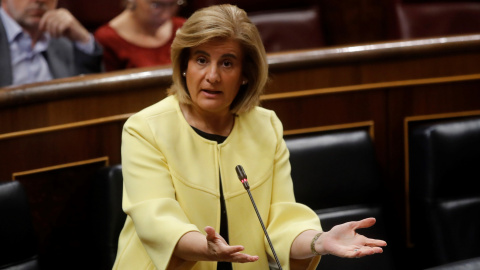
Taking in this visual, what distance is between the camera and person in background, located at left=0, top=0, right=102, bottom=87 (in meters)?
1.24

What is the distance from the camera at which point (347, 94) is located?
1.23 m

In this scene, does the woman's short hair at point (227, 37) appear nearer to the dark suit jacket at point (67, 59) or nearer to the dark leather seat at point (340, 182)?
the dark leather seat at point (340, 182)

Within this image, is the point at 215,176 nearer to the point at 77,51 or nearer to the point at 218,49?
the point at 218,49

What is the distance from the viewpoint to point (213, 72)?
854mm

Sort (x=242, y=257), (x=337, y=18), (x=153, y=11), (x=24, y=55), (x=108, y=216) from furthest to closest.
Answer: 1. (x=337, y=18)
2. (x=153, y=11)
3. (x=24, y=55)
4. (x=108, y=216)
5. (x=242, y=257)

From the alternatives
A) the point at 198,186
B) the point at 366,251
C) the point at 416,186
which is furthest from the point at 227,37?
the point at 416,186

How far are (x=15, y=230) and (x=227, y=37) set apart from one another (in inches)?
12.8

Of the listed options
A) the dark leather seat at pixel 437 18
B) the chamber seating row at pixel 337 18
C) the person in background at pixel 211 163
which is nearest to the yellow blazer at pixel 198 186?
the person in background at pixel 211 163

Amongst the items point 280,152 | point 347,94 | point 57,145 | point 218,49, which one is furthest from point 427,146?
point 57,145

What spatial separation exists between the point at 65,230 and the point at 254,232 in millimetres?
333

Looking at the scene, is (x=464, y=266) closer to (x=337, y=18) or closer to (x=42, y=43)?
(x=42, y=43)

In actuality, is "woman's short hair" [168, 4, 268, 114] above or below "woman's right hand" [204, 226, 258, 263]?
above

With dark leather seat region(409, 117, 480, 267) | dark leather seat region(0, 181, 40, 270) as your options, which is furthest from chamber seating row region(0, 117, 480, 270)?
dark leather seat region(0, 181, 40, 270)

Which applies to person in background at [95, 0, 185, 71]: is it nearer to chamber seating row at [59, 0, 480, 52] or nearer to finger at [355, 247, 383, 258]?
chamber seating row at [59, 0, 480, 52]
